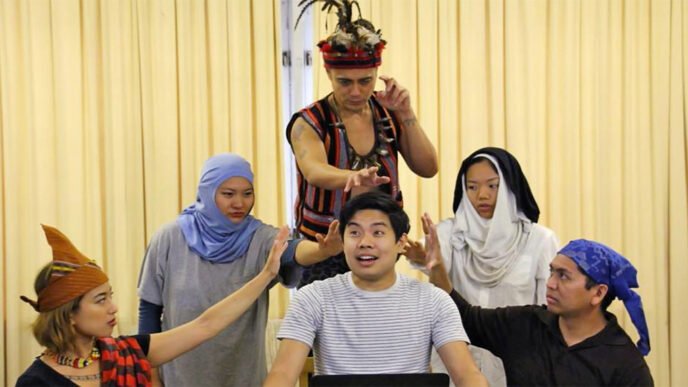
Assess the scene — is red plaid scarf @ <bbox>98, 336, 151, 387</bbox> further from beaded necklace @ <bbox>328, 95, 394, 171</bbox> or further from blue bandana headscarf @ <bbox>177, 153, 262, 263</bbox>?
beaded necklace @ <bbox>328, 95, 394, 171</bbox>

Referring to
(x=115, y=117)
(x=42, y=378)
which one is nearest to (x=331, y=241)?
(x=42, y=378)

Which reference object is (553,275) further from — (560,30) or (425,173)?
(560,30)

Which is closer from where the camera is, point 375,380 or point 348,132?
point 375,380

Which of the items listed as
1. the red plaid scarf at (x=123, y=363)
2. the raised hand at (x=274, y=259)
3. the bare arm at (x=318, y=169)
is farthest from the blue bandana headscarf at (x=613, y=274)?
the red plaid scarf at (x=123, y=363)

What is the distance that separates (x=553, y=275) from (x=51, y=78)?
296cm

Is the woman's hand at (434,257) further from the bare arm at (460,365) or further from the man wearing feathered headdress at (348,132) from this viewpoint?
the bare arm at (460,365)

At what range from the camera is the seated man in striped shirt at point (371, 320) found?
261cm

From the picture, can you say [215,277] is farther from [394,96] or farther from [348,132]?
[394,96]

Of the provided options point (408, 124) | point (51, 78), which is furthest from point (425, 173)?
point (51, 78)

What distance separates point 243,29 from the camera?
4.75 metres

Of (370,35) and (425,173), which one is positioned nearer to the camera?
(370,35)

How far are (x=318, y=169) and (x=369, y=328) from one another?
629 mm

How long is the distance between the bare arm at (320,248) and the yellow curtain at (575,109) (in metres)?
1.87

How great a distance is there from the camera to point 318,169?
3041 millimetres
